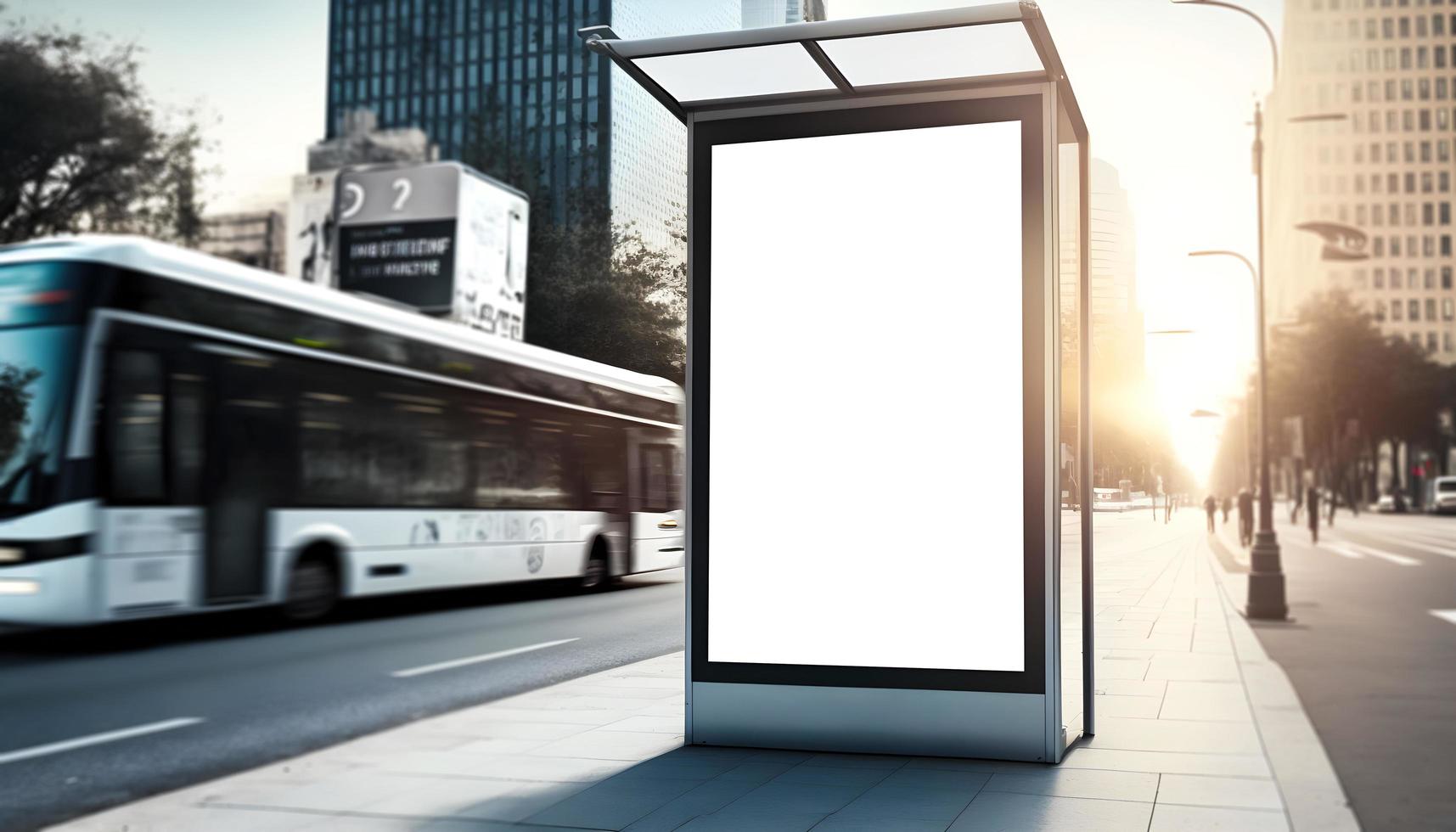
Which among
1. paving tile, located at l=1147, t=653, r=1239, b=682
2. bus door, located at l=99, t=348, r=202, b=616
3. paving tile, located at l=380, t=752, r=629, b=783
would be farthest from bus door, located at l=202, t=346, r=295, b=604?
paving tile, located at l=1147, t=653, r=1239, b=682

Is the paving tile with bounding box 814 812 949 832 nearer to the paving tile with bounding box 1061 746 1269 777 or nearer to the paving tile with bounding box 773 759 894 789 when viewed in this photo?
the paving tile with bounding box 773 759 894 789

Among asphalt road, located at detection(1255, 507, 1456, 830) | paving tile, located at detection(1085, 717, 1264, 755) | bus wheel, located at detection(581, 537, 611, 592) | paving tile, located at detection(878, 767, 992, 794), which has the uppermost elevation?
bus wheel, located at detection(581, 537, 611, 592)

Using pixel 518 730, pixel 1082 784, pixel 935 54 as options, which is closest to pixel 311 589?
pixel 518 730

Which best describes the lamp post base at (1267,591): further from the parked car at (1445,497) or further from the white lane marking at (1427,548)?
the parked car at (1445,497)

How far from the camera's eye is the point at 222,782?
230 inches

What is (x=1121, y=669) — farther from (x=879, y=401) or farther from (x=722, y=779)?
(x=722, y=779)

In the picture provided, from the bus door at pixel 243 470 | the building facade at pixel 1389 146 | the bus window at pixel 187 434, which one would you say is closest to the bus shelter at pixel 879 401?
the bus door at pixel 243 470

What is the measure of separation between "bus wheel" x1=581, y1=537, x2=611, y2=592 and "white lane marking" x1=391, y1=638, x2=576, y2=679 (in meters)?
0.60

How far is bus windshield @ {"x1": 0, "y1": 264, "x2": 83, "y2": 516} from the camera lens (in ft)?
14.2

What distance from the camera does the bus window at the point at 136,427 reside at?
4555mm

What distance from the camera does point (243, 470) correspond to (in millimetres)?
5164

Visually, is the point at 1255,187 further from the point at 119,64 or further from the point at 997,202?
the point at 119,64

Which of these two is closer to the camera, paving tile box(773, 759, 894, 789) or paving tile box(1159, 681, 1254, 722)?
paving tile box(773, 759, 894, 789)

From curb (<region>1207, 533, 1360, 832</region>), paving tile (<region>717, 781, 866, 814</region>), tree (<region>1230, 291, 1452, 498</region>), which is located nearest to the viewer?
paving tile (<region>717, 781, 866, 814</region>)
